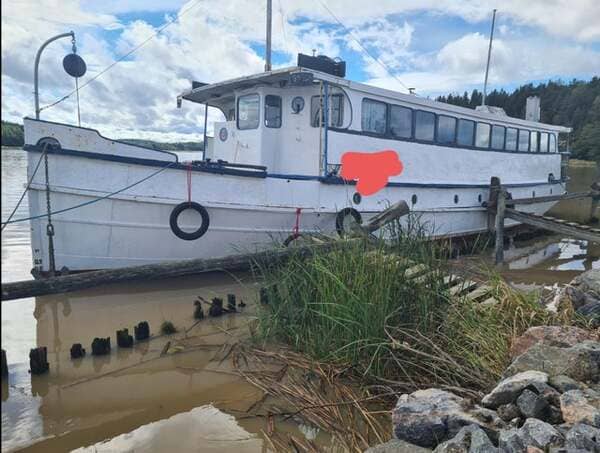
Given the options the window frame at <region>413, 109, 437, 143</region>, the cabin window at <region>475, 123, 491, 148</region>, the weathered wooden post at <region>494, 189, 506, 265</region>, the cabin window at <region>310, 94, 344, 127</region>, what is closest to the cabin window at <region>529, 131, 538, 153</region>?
the cabin window at <region>475, 123, 491, 148</region>

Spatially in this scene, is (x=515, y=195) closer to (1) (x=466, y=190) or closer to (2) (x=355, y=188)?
(1) (x=466, y=190)

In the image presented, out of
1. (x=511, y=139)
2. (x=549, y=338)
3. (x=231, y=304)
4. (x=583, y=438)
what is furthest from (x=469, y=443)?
(x=511, y=139)

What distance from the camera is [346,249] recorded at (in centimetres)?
484

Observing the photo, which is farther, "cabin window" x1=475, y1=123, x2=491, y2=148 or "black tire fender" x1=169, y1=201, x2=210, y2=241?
"cabin window" x1=475, y1=123, x2=491, y2=148

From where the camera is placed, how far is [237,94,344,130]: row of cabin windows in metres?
8.34

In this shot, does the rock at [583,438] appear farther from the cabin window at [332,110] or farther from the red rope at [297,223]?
the cabin window at [332,110]

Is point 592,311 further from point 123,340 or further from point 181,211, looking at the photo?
point 181,211

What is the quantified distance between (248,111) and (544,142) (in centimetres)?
1000

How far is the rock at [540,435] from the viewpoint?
244cm

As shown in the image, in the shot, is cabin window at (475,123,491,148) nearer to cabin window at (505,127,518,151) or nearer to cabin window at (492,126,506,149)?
cabin window at (492,126,506,149)

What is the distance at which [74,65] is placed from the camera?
6.77 m

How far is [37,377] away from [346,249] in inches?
122

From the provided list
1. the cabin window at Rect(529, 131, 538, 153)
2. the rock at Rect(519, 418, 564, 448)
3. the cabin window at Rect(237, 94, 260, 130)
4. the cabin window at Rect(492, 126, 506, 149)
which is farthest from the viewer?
the cabin window at Rect(529, 131, 538, 153)

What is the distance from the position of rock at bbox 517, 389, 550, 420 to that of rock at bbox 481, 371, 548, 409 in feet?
0.26
